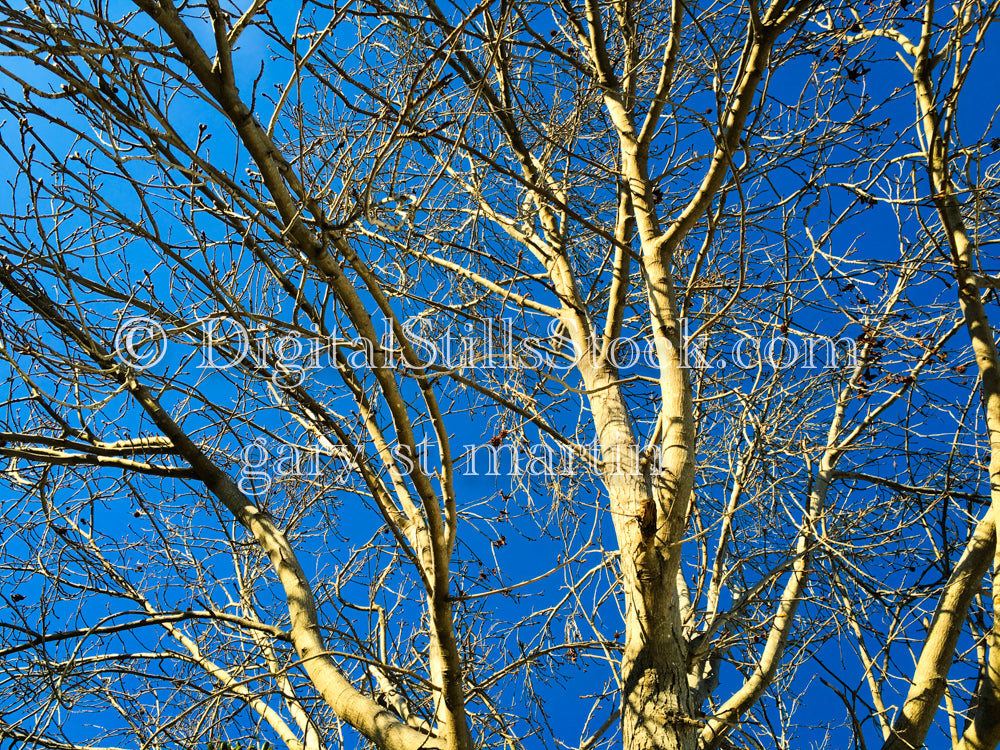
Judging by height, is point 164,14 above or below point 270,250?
Result: below

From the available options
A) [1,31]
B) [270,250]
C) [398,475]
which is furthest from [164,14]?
A: [398,475]

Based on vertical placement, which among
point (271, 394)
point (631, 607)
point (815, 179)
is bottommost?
point (631, 607)

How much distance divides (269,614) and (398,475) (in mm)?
1945

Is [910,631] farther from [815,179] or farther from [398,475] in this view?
[398,475]

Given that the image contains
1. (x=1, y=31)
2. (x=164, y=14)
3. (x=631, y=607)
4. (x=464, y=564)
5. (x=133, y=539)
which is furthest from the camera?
(x=133, y=539)

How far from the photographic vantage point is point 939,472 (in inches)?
151

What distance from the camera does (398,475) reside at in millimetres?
3357

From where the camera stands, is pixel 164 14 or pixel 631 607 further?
pixel 631 607

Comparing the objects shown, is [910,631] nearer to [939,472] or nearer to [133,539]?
[939,472]

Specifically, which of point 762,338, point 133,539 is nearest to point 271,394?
point 133,539

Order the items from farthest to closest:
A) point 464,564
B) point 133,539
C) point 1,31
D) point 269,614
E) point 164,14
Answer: point 269,614
point 133,539
point 464,564
point 164,14
point 1,31

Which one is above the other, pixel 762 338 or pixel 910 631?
pixel 762 338

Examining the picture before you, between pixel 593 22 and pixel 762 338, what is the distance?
1802mm

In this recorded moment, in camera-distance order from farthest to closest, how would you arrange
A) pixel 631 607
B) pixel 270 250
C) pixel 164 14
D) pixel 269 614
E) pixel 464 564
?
pixel 269 614, pixel 464 564, pixel 631 607, pixel 270 250, pixel 164 14
